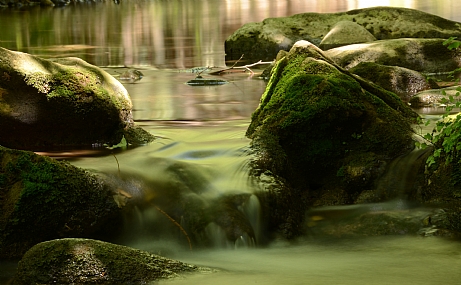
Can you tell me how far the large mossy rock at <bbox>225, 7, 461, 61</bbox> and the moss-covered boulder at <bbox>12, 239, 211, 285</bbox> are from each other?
13644mm

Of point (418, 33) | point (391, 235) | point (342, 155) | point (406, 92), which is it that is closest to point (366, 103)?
point (342, 155)

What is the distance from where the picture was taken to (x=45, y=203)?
5227 mm

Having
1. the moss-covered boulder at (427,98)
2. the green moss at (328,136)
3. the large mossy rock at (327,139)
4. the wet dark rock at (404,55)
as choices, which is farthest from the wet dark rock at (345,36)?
the green moss at (328,136)

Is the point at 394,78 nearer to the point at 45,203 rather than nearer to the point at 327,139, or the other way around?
the point at 327,139

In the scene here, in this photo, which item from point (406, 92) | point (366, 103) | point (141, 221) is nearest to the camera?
point (141, 221)

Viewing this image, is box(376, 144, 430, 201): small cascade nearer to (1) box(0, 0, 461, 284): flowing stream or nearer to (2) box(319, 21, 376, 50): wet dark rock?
(1) box(0, 0, 461, 284): flowing stream

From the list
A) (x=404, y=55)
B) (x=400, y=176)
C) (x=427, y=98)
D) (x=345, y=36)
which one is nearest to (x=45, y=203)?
(x=400, y=176)

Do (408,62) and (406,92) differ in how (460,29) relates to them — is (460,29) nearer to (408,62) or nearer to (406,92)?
(408,62)

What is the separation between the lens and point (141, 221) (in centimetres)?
Answer: 574

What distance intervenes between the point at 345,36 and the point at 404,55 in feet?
11.8

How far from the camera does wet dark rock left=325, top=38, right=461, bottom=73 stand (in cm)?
1353

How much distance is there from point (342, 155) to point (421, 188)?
798 mm

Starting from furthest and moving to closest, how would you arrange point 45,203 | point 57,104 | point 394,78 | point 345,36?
point 345,36
point 394,78
point 57,104
point 45,203

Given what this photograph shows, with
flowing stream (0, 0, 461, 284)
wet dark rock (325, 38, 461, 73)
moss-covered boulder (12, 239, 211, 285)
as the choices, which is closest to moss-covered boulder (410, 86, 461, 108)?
flowing stream (0, 0, 461, 284)
